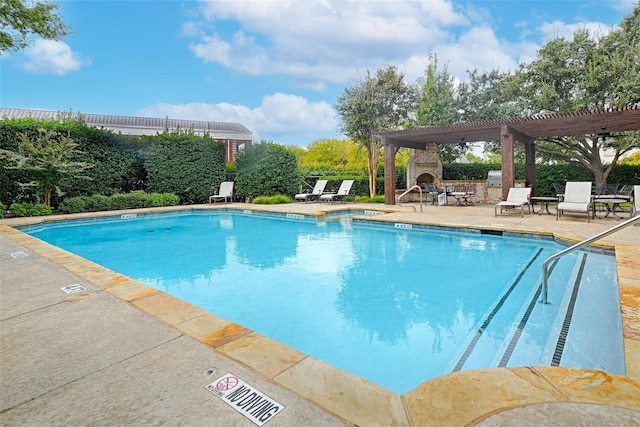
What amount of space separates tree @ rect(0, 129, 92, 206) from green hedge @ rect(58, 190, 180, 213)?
68 cm

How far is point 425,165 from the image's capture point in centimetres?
1600

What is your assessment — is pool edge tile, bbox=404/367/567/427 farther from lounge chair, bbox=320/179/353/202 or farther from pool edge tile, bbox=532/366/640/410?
lounge chair, bbox=320/179/353/202

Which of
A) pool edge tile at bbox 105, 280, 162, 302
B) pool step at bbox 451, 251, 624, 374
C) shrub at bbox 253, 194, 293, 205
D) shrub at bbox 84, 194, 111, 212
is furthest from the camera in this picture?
shrub at bbox 253, 194, 293, 205

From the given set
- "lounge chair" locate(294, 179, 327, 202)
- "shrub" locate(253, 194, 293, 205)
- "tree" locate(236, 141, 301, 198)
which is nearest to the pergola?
"lounge chair" locate(294, 179, 327, 202)

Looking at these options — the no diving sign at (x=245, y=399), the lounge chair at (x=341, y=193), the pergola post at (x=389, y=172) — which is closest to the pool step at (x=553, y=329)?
the no diving sign at (x=245, y=399)

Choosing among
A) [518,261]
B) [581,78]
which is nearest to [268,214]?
[518,261]

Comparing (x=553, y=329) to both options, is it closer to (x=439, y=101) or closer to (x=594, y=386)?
(x=594, y=386)

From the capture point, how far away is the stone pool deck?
1.45 metres

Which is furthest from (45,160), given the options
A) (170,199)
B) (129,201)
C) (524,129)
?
(524,129)

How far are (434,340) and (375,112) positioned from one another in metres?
14.3

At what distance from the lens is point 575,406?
148 centimetres

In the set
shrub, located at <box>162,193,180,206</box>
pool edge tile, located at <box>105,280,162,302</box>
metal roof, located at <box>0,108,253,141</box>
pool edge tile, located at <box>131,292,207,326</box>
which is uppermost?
metal roof, located at <box>0,108,253,141</box>

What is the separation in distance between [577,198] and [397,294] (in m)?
6.73

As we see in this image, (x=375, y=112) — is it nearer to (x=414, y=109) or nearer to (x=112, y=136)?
(x=414, y=109)
